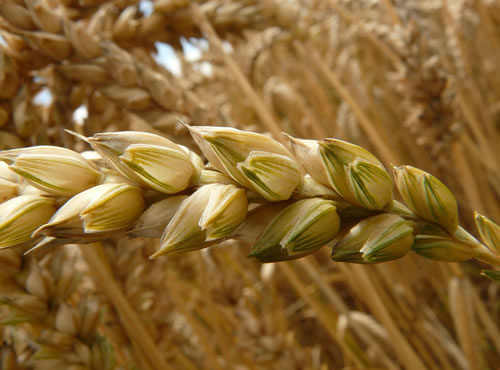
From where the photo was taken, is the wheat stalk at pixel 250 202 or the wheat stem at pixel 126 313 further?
the wheat stem at pixel 126 313

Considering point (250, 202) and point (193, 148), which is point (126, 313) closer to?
point (193, 148)

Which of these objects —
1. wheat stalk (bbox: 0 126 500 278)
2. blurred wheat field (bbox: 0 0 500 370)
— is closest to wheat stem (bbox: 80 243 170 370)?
blurred wheat field (bbox: 0 0 500 370)

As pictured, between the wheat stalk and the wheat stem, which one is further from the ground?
the wheat stalk

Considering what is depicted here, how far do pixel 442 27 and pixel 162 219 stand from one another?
62.6 inches

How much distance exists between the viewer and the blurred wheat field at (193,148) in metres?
0.48

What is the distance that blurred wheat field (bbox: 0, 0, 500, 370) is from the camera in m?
0.48

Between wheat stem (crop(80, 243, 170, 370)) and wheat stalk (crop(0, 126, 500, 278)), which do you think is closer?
wheat stalk (crop(0, 126, 500, 278))

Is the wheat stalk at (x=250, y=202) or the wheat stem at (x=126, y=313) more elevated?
the wheat stalk at (x=250, y=202)

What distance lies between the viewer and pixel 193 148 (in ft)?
1.89

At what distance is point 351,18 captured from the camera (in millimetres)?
944

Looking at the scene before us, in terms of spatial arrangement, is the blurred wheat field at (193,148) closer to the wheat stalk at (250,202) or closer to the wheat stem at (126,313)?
the wheat stem at (126,313)

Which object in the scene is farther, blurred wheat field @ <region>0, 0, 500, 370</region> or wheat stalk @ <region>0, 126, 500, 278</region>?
blurred wheat field @ <region>0, 0, 500, 370</region>

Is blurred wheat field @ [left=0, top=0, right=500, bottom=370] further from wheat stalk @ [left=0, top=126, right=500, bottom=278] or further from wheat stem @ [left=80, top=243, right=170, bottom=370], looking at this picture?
wheat stalk @ [left=0, top=126, right=500, bottom=278]

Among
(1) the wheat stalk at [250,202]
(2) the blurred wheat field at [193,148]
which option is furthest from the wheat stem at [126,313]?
(1) the wheat stalk at [250,202]
